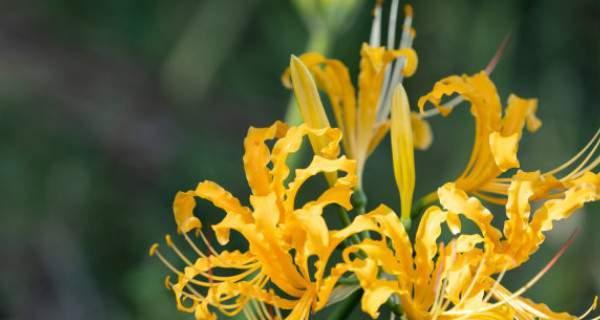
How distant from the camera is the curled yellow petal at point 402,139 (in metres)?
1.06

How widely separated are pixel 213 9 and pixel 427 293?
5.94 ft

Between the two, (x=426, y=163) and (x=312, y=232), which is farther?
(x=426, y=163)

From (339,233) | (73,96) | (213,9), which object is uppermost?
(73,96)

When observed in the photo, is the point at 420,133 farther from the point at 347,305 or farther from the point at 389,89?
the point at 347,305

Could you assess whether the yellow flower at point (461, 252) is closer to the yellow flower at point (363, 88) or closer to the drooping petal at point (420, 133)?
the yellow flower at point (363, 88)

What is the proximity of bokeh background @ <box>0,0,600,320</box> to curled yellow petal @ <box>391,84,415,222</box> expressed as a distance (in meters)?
0.93

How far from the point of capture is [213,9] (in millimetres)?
2693

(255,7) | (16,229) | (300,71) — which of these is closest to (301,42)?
(255,7)

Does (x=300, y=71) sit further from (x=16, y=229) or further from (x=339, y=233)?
(x=16, y=229)

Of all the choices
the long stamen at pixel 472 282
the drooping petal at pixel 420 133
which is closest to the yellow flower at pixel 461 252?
the long stamen at pixel 472 282

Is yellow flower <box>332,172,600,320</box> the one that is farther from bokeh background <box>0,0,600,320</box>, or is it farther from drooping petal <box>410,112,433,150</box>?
bokeh background <box>0,0,600,320</box>

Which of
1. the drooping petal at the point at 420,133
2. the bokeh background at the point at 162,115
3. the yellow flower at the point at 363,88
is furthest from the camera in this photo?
the bokeh background at the point at 162,115

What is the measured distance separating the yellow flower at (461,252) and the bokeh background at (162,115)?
0.95 meters

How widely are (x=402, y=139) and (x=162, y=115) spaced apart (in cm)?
285
